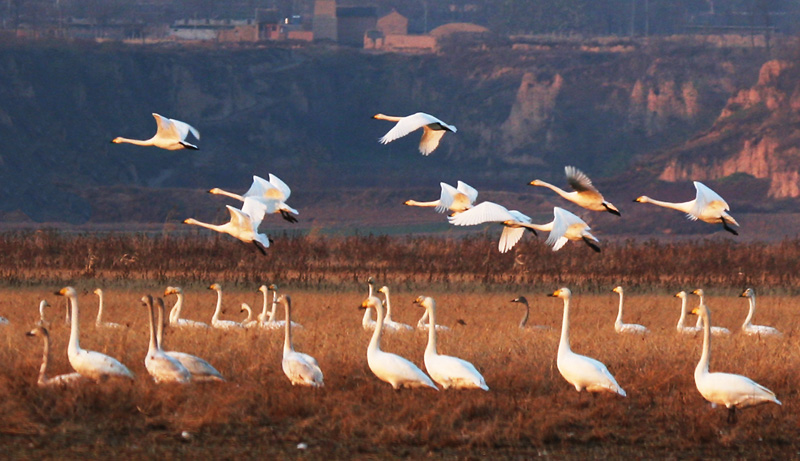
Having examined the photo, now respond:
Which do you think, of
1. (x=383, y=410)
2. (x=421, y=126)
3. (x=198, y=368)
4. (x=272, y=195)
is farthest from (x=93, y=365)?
(x=421, y=126)

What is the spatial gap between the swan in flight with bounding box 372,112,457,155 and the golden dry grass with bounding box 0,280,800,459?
73.9 inches

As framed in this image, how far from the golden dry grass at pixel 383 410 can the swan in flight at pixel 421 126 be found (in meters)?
1.88

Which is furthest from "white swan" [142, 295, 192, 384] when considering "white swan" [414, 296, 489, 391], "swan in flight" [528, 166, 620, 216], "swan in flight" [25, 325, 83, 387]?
"swan in flight" [528, 166, 620, 216]

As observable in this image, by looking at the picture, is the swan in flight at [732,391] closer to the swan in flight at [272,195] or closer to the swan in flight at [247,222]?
the swan in flight at [272,195]

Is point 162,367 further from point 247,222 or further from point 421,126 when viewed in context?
point 421,126

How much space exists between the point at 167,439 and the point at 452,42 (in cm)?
7934

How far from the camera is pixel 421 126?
1323cm

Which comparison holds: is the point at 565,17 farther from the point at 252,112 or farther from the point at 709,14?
the point at 252,112

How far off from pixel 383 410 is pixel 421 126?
3845 millimetres

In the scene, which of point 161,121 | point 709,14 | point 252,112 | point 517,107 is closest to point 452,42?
point 517,107

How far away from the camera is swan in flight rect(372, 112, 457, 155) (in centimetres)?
1261

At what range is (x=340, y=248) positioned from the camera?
27391 mm

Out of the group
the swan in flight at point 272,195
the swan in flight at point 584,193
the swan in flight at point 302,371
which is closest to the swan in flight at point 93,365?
the swan in flight at point 302,371

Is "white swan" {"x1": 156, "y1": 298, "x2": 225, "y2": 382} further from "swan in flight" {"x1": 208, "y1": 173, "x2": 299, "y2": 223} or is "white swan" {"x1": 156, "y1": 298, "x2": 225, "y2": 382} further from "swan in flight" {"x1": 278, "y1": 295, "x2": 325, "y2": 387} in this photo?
"swan in flight" {"x1": 208, "y1": 173, "x2": 299, "y2": 223}
